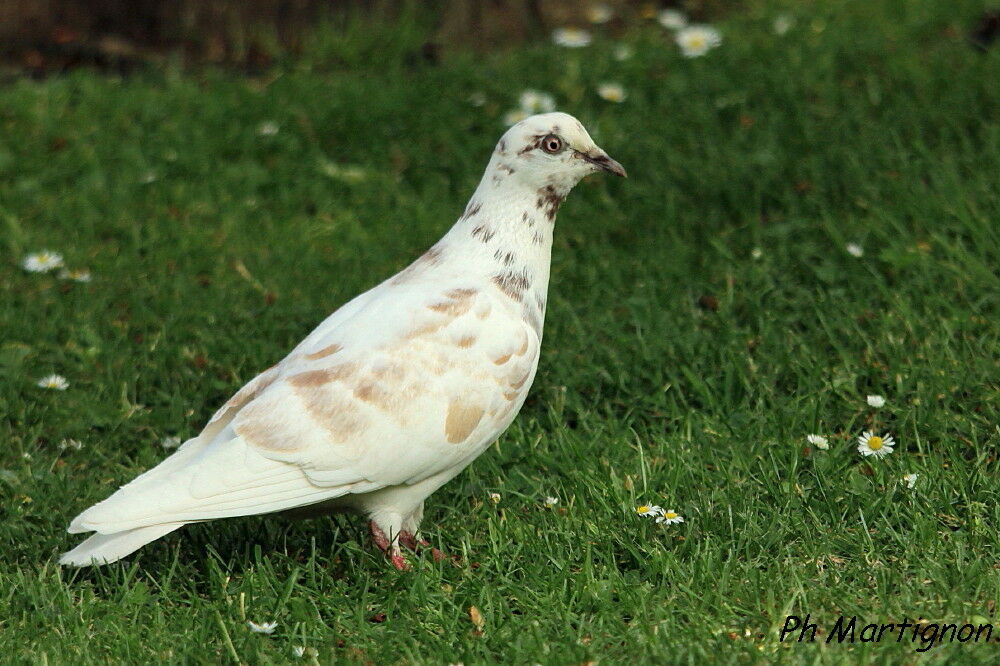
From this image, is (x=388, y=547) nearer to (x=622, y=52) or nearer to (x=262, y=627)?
(x=262, y=627)

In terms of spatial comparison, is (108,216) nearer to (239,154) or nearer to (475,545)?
(239,154)

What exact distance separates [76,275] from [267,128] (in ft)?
4.71

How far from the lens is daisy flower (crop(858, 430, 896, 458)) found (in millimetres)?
4039

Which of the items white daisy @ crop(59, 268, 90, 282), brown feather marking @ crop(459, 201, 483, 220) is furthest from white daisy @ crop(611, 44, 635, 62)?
brown feather marking @ crop(459, 201, 483, 220)

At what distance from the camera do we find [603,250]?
17.9 ft

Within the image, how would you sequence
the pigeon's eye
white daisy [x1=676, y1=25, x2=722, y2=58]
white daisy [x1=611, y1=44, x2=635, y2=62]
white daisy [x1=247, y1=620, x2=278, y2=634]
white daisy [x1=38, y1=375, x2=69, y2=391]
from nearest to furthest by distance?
1. white daisy [x1=247, y1=620, x2=278, y2=634]
2. the pigeon's eye
3. white daisy [x1=38, y1=375, x2=69, y2=391]
4. white daisy [x1=676, y1=25, x2=722, y2=58]
5. white daisy [x1=611, y1=44, x2=635, y2=62]

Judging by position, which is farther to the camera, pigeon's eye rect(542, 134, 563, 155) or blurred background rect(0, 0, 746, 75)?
blurred background rect(0, 0, 746, 75)

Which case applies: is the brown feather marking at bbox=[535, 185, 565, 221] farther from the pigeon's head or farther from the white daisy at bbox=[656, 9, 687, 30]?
the white daisy at bbox=[656, 9, 687, 30]

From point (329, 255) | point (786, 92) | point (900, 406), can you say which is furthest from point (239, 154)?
point (900, 406)

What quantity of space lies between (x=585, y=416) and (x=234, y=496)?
1388mm

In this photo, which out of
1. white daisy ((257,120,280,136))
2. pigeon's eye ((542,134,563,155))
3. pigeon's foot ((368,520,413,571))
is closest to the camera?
pigeon's foot ((368,520,413,571))

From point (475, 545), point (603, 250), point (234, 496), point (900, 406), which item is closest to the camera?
point (234, 496)

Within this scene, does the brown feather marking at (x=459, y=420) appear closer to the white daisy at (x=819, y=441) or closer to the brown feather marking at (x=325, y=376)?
the brown feather marking at (x=325, y=376)

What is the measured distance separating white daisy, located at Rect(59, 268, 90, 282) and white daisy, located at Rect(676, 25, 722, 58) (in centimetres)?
310
